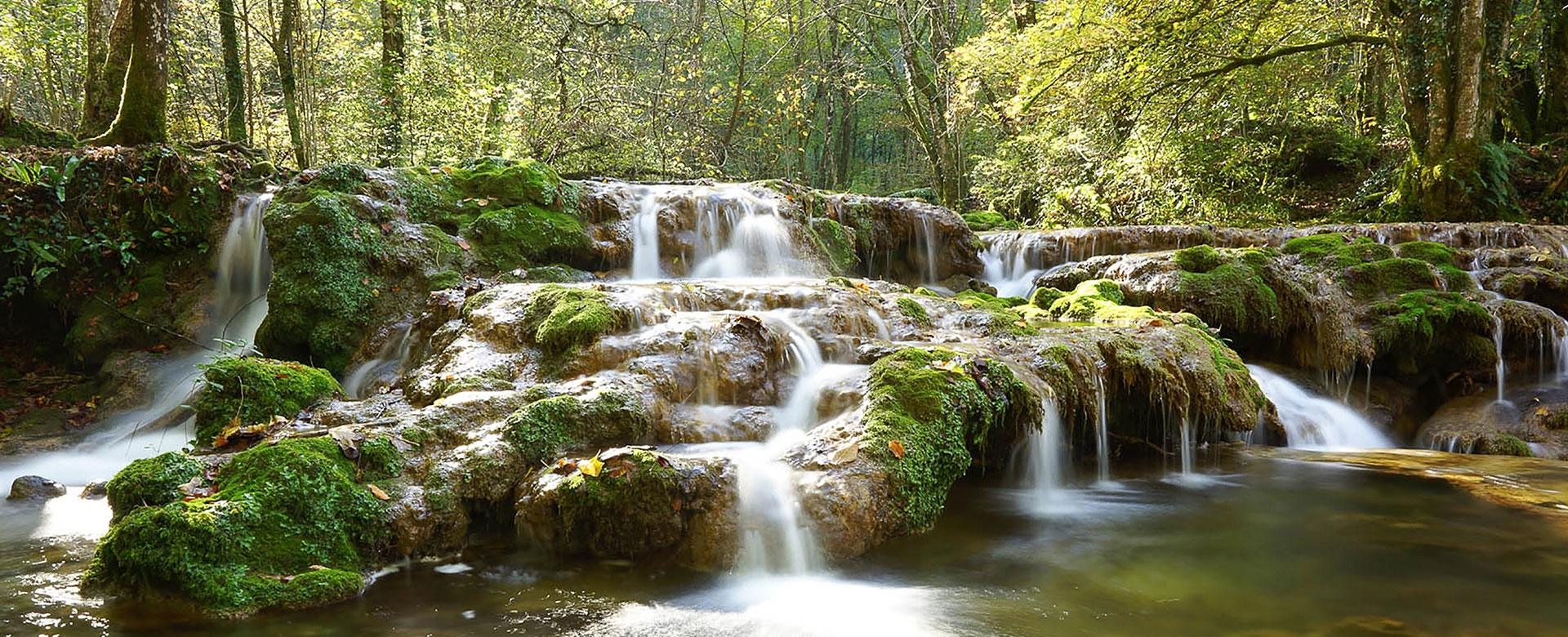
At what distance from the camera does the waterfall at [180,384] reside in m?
5.82

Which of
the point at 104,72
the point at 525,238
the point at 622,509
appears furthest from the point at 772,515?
the point at 104,72

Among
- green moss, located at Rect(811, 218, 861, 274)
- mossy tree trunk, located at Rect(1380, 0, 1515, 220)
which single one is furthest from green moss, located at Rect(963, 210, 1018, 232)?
mossy tree trunk, located at Rect(1380, 0, 1515, 220)

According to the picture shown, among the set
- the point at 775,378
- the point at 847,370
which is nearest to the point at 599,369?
the point at 775,378

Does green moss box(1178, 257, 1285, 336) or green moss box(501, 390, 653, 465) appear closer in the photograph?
green moss box(501, 390, 653, 465)

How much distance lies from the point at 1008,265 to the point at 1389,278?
4.56 m

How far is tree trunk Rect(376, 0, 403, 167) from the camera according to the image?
1272 centimetres

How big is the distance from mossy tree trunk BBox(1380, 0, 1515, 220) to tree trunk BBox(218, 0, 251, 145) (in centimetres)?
1747

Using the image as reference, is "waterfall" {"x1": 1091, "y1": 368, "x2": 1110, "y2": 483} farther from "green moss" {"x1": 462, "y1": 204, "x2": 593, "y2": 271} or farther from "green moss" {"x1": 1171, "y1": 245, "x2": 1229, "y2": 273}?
"green moss" {"x1": 462, "y1": 204, "x2": 593, "y2": 271}

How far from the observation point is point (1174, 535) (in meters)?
4.28

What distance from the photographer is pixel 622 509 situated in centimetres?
363

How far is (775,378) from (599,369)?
1.16 meters

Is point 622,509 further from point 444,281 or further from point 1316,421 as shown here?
point 1316,421

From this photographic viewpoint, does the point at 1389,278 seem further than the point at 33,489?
Yes

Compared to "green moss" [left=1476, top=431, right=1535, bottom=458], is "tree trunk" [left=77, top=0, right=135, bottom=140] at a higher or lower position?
higher
